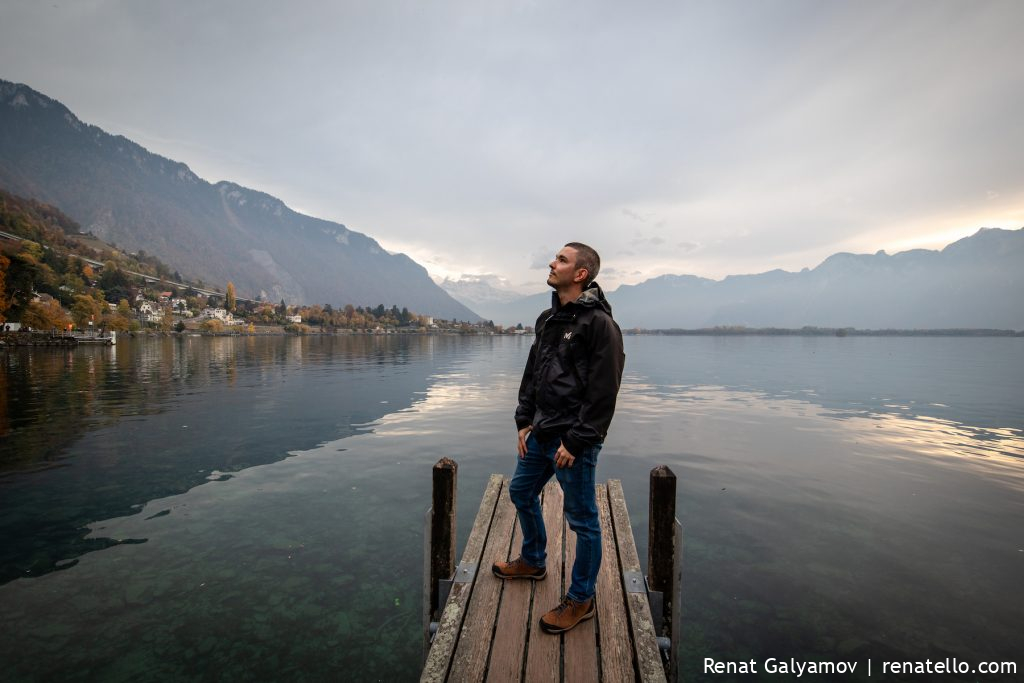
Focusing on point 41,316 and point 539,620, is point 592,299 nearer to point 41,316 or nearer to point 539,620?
point 539,620

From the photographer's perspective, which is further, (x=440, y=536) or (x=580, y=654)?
(x=440, y=536)

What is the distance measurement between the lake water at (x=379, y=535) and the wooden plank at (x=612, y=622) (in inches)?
94.9

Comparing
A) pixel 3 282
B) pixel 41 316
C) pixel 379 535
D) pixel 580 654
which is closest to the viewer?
pixel 580 654

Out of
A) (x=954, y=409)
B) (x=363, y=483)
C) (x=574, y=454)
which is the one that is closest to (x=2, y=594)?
(x=363, y=483)

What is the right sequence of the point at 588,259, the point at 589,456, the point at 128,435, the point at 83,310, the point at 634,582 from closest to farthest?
the point at 589,456 → the point at 588,259 → the point at 634,582 → the point at 128,435 → the point at 83,310

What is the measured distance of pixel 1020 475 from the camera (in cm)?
1599

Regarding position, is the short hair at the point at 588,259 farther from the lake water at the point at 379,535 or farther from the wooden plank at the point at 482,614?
the lake water at the point at 379,535

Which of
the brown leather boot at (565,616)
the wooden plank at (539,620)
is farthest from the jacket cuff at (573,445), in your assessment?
the wooden plank at (539,620)

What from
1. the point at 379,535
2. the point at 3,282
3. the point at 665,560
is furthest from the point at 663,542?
the point at 3,282

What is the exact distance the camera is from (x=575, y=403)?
16.1ft

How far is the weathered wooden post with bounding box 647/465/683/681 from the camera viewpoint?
18.6 feet

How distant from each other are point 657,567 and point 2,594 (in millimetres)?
10562

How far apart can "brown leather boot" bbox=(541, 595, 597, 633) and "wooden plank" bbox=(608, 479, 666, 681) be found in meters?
0.53

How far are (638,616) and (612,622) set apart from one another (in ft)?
1.07
